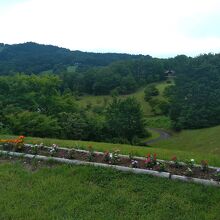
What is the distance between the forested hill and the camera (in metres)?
117

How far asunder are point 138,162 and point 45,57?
418ft

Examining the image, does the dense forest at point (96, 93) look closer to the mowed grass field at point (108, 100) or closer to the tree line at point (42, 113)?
the tree line at point (42, 113)

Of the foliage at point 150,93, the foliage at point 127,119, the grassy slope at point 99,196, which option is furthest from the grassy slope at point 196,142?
the grassy slope at point 99,196

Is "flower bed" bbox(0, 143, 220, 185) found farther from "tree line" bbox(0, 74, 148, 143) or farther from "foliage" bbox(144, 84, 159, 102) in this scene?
"foliage" bbox(144, 84, 159, 102)

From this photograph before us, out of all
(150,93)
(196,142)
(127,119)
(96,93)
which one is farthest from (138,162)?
(96,93)

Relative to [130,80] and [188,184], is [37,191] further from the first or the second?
[130,80]

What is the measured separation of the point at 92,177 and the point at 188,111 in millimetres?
55036

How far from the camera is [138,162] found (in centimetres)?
852

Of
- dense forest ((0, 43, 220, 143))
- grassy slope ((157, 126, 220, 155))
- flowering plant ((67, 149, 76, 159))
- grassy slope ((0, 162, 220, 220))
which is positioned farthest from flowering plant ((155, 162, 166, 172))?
grassy slope ((157, 126, 220, 155))

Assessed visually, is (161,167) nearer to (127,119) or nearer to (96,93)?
(127,119)

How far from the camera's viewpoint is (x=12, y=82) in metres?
33.8

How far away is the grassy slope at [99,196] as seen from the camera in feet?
20.6

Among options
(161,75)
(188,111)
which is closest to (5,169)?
(188,111)

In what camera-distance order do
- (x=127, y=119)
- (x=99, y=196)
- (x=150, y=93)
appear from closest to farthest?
(x=99, y=196) → (x=127, y=119) → (x=150, y=93)
